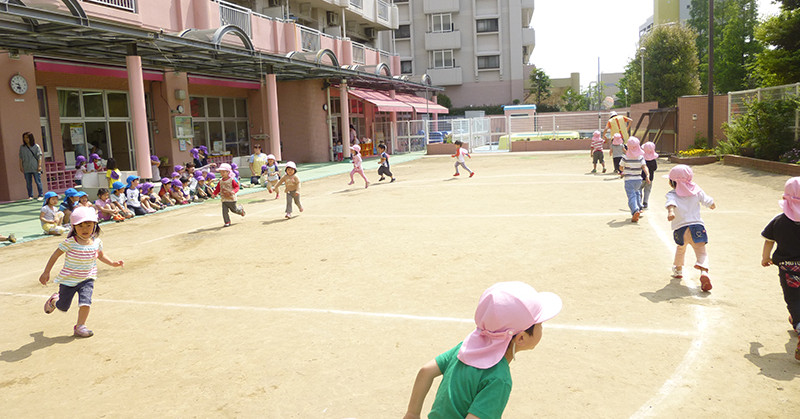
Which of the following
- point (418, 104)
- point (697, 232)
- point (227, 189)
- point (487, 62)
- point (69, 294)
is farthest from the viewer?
point (487, 62)

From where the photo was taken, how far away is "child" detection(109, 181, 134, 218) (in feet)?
46.9

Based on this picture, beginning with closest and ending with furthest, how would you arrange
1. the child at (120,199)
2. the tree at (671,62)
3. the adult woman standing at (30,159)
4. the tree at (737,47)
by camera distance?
the child at (120,199), the adult woman standing at (30,159), the tree at (671,62), the tree at (737,47)

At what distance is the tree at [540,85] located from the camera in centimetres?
5747

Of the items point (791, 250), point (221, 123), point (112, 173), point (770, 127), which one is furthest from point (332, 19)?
point (791, 250)

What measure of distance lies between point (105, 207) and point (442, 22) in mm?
49006

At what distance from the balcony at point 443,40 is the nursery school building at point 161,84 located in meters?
22.7

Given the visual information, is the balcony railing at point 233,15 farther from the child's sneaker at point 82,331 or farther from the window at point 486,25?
the window at point 486,25

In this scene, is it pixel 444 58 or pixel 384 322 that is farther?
pixel 444 58

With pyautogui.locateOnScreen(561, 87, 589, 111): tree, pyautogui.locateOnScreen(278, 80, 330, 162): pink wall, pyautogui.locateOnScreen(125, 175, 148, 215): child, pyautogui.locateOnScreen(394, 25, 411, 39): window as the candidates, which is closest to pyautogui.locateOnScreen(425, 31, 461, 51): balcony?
pyautogui.locateOnScreen(394, 25, 411, 39): window

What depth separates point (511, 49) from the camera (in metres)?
57.9

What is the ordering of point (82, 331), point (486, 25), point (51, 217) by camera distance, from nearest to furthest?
point (82, 331) → point (51, 217) → point (486, 25)

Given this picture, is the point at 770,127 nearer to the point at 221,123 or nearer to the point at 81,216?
the point at 81,216

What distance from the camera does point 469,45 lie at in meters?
58.5

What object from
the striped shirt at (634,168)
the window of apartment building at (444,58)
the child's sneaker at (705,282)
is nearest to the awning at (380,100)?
the window of apartment building at (444,58)
